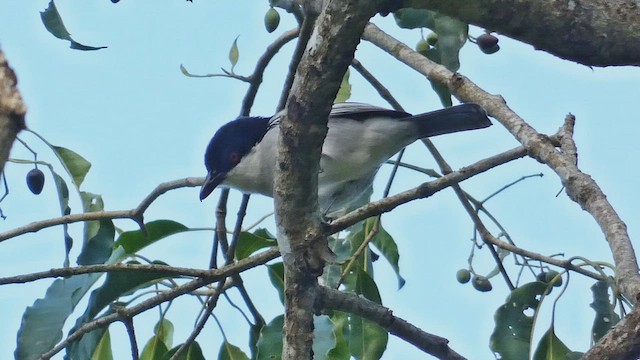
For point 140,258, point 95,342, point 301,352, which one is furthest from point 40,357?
point 301,352

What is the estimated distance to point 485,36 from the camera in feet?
15.2

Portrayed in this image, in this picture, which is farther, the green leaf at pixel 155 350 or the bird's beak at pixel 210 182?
the bird's beak at pixel 210 182

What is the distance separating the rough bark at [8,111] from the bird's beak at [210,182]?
3610 millimetres

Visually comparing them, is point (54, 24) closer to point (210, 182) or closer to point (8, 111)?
point (210, 182)

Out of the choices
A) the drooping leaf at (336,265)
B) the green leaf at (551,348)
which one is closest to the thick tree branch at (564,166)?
the green leaf at (551,348)

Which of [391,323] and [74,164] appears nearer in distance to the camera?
[391,323]

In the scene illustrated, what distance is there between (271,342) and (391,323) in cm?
62

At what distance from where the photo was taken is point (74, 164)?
428cm

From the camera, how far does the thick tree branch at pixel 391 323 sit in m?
3.23

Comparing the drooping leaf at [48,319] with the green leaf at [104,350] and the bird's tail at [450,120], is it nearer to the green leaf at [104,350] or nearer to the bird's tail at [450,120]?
the green leaf at [104,350]

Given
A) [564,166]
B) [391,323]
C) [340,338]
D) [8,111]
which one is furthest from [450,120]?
[8,111]

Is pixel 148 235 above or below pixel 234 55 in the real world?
below

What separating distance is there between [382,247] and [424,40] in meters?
1.12

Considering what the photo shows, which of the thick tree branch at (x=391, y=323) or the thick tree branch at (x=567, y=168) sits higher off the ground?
the thick tree branch at (x=567, y=168)
